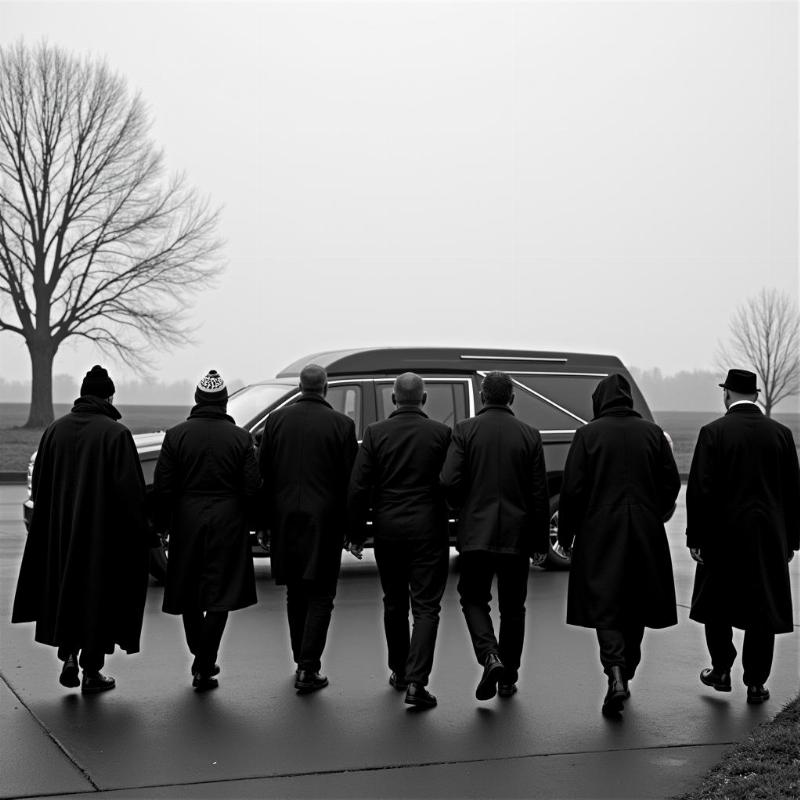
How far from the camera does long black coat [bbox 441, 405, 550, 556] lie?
6.81 m

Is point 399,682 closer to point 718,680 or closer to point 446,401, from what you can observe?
point 718,680

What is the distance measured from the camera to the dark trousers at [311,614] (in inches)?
278

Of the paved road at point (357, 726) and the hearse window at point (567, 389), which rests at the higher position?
the hearse window at point (567, 389)

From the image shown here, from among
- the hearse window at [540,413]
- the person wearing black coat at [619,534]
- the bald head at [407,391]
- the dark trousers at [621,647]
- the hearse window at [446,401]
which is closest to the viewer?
the dark trousers at [621,647]

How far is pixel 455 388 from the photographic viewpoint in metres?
12.2

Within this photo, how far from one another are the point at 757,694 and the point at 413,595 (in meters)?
2.00

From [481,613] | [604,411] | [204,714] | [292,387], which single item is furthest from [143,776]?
[292,387]

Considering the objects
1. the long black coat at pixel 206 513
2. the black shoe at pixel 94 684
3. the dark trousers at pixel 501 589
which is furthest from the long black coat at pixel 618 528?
the black shoe at pixel 94 684

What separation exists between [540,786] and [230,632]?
4035 mm

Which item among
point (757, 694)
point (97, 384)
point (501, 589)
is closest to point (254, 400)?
point (97, 384)

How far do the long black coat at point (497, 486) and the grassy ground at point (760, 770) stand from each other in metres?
1.62

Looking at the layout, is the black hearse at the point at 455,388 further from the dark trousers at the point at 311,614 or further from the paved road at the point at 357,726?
the dark trousers at the point at 311,614

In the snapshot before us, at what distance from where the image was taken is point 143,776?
5.29 meters

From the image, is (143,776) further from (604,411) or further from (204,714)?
(604,411)
